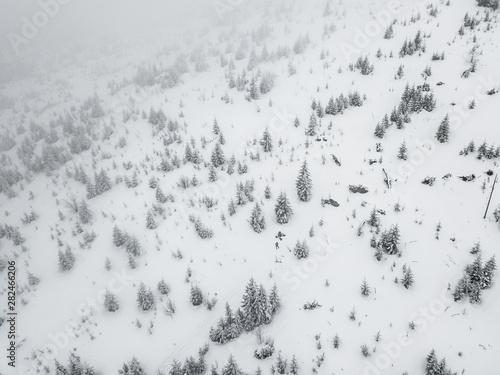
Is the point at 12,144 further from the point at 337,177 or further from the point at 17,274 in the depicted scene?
the point at 337,177

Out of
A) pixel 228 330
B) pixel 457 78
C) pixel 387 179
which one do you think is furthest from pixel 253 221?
pixel 457 78

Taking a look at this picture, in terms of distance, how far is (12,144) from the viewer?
2944 cm

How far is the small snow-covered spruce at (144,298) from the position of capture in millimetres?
15531

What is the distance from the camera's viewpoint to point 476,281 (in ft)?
43.8

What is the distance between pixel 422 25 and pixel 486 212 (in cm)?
2166

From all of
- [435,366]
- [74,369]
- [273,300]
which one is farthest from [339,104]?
[74,369]

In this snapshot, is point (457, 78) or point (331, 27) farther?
point (331, 27)

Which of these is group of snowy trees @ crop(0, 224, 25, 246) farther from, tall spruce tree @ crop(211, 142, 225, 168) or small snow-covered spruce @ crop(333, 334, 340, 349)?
small snow-covered spruce @ crop(333, 334, 340, 349)

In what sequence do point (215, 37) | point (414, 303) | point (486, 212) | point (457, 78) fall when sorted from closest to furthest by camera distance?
point (414, 303) < point (486, 212) < point (457, 78) < point (215, 37)

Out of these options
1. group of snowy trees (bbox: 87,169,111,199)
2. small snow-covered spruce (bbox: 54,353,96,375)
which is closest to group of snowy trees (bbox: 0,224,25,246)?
group of snowy trees (bbox: 87,169,111,199)

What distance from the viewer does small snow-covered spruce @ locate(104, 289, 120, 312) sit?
1581 cm
